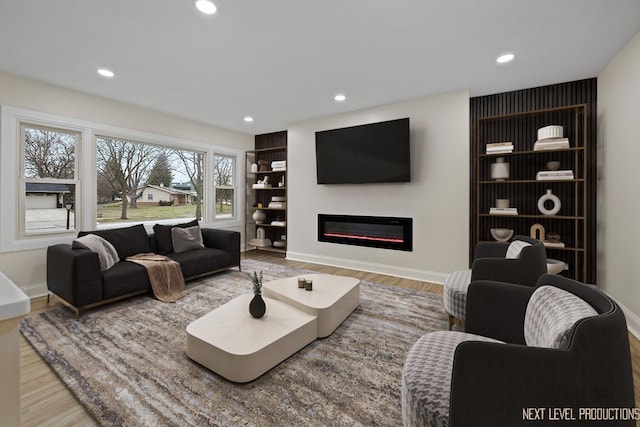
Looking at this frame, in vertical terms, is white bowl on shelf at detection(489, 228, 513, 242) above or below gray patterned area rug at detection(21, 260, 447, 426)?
above

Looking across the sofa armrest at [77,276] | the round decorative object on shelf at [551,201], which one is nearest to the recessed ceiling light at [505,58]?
the round decorative object on shelf at [551,201]

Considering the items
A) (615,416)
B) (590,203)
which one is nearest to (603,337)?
(615,416)

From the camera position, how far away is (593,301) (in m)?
1.12

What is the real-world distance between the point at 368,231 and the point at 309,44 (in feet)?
9.49

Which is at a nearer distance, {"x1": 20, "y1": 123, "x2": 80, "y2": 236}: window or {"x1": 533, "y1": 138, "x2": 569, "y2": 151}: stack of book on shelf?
{"x1": 533, "y1": 138, "x2": 569, "y2": 151}: stack of book on shelf

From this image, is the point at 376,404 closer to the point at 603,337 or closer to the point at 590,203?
the point at 603,337

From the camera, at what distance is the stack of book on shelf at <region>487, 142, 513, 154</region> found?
3.52 metres

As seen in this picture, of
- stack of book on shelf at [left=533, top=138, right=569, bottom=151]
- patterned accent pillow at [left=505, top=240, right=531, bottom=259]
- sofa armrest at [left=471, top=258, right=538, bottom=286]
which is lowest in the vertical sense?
sofa armrest at [left=471, top=258, right=538, bottom=286]

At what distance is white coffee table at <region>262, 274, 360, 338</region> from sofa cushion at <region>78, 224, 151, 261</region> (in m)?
2.07

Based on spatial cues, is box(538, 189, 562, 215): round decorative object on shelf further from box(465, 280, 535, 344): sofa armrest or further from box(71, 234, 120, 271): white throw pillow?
box(71, 234, 120, 271): white throw pillow

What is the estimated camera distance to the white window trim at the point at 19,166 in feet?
10.1

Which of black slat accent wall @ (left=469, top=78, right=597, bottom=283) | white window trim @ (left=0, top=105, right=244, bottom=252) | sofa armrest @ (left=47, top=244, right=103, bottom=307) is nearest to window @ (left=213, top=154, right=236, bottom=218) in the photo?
white window trim @ (left=0, top=105, right=244, bottom=252)

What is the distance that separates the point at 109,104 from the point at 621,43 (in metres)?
5.94

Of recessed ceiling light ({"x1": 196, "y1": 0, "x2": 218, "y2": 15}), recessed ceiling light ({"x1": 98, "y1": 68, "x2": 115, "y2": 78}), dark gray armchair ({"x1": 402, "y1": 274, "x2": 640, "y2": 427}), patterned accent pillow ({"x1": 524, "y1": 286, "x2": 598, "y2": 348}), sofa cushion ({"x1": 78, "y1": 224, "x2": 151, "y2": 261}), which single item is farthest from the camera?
sofa cushion ({"x1": 78, "y1": 224, "x2": 151, "y2": 261})
